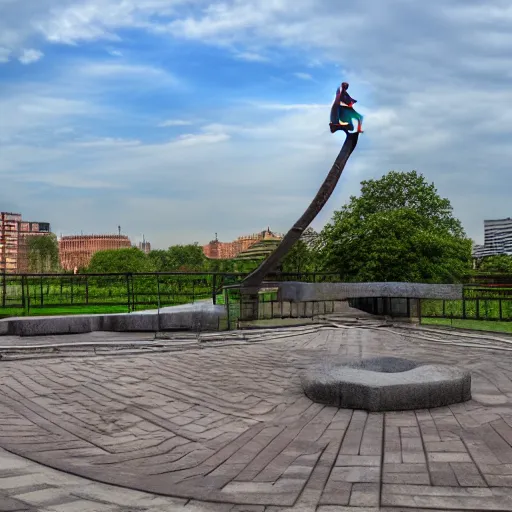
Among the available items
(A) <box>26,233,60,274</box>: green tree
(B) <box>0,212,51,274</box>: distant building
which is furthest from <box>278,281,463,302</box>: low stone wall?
(A) <box>26,233,60,274</box>: green tree

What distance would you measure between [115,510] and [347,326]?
1024 centimetres

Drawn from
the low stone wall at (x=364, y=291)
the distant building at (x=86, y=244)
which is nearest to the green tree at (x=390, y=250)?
the low stone wall at (x=364, y=291)

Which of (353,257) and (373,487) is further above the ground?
(353,257)

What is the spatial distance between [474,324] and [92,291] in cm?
1241

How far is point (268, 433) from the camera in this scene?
4941mm

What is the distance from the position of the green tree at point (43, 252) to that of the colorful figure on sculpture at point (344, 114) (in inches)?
1940

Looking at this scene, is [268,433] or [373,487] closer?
[373,487]

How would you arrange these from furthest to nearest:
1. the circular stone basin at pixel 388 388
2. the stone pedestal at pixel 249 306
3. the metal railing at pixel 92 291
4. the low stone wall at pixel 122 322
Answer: the metal railing at pixel 92 291 < the stone pedestal at pixel 249 306 < the low stone wall at pixel 122 322 < the circular stone basin at pixel 388 388

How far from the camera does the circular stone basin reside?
5.54 m

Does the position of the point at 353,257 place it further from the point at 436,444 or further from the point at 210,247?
the point at 210,247

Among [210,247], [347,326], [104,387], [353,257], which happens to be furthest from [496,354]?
[210,247]

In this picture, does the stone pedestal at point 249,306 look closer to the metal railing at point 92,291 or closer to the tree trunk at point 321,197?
the metal railing at point 92,291

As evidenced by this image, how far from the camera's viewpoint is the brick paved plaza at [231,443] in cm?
354

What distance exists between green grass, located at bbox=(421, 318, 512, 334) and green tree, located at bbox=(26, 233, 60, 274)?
4934 cm
